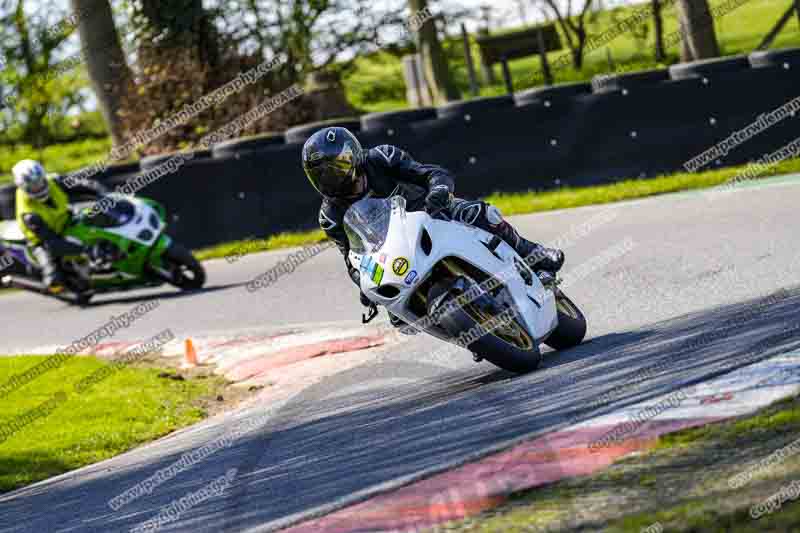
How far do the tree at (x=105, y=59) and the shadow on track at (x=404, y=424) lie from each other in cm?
1654

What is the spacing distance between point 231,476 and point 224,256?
11.2 m

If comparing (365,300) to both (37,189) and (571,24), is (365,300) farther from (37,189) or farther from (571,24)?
(571,24)

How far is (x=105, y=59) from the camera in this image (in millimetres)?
25141

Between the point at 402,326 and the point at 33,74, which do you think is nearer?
the point at 402,326

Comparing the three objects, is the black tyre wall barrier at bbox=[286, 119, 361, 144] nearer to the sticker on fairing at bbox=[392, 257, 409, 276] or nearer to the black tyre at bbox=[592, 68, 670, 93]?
the black tyre at bbox=[592, 68, 670, 93]

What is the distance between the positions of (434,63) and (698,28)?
560 cm

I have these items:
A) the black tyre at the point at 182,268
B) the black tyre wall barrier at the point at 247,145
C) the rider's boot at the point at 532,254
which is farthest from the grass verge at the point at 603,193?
the rider's boot at the point at 532,254

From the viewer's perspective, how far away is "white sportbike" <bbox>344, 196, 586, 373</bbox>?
26.2ft

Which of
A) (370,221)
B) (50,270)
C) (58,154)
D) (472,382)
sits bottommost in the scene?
(58,154)

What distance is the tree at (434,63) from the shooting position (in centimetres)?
2406

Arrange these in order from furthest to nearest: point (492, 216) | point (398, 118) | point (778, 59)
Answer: point (398, 118) < point (778, 59) < point (492, 216)

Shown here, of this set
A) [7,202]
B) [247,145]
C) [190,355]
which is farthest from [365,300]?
[7,202]

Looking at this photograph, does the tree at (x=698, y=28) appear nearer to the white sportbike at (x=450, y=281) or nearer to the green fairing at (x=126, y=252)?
the green fairing at (x=126, y=252)

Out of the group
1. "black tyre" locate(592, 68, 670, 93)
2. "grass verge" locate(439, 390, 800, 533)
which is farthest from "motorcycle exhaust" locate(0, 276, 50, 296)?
"grass verge" locate(439, 390, 800, 533)
